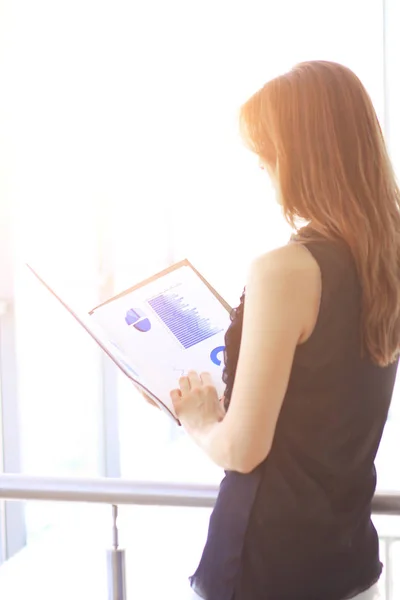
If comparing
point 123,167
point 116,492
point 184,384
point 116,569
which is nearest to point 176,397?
point 184,384

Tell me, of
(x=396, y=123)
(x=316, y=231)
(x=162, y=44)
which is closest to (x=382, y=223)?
(x=316, y=231)

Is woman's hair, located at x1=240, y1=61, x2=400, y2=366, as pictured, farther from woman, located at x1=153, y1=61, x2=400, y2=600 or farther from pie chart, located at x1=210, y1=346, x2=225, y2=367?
pie chart, located at x1=210, y1=346, x2=225, y2=367

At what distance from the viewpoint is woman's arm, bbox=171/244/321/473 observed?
742 millimetres

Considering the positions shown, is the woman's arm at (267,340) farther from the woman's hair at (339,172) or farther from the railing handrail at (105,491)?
the railing handrail at (105,491)

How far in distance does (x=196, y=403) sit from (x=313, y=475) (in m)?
0.17

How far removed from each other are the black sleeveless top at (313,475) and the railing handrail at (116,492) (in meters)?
0.09

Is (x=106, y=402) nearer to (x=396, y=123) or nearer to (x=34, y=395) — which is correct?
(x=34, y=395)

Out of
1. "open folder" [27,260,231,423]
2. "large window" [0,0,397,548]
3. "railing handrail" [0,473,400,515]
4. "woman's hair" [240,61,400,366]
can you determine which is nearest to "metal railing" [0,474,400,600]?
"railing handrail" [0,473,400,515]

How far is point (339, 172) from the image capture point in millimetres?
793

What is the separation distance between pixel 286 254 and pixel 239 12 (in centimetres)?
302

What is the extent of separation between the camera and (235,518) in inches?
32.1

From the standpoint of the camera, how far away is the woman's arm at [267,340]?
74 cm

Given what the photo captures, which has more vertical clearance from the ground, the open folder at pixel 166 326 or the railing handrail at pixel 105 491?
the open folder at pixel 166 326

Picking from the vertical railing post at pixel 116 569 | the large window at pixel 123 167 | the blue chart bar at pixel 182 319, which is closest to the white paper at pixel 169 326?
the blue chart bar at pixel 182 319
